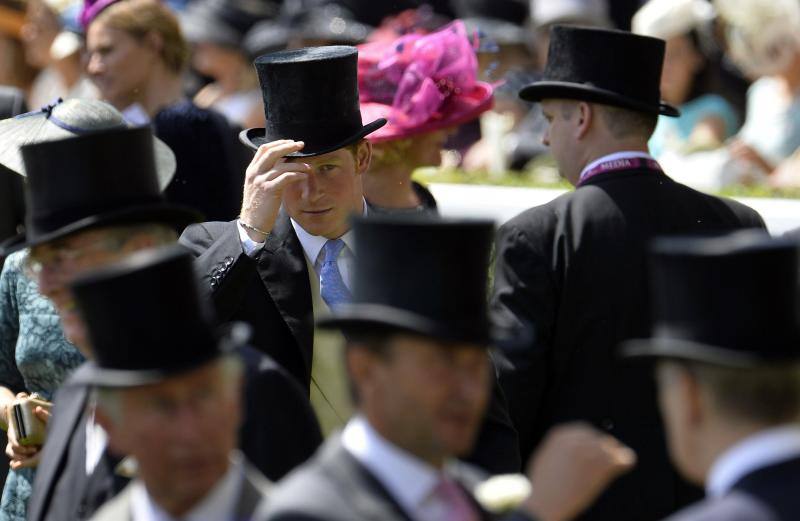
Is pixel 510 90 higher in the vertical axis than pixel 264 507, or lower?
lower

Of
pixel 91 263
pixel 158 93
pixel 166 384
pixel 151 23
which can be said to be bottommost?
pixel 158 93

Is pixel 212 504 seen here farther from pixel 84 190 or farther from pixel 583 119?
pixel 583 119

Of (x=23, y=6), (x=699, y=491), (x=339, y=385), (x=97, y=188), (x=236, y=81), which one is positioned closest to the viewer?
(x=97, y=188)

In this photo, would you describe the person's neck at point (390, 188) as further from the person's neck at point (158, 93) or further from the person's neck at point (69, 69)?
the person's neck at point (69, 69)

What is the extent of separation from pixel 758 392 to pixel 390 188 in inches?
143

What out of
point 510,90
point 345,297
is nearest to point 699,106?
point 510,90

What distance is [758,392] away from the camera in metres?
3.16

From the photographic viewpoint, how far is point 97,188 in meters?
4.23

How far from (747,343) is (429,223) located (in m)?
0.66

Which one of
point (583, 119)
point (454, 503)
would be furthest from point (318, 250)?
point (454, 503)

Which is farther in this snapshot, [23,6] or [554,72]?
[23,6]

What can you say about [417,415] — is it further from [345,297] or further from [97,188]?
[345,297]

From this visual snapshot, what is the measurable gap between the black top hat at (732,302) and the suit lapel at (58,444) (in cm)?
161

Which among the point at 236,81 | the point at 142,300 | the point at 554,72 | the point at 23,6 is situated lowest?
the point at 236,81
